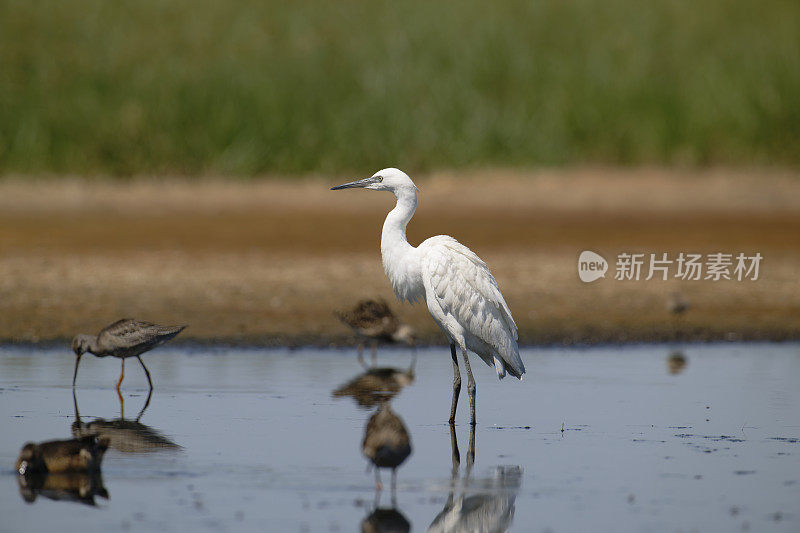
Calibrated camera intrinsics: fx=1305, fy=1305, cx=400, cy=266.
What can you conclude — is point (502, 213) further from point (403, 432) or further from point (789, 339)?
point (403, 432)

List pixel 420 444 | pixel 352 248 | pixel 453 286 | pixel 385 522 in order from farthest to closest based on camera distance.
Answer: pixel 352 248, pixel 453 286, pixel 420 444, pixel 385 522

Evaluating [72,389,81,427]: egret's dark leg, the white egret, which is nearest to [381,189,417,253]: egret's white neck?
the white egret

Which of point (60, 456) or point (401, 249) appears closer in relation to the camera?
point (60, 456)

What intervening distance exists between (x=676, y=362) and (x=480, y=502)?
5670 mm

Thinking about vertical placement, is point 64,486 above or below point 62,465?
below

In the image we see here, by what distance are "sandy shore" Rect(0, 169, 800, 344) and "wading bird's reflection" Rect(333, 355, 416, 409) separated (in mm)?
1879

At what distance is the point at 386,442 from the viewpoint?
23.5 ft

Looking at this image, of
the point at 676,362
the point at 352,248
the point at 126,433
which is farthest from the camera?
the point at 352,248

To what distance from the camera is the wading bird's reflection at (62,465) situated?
7.37 metres

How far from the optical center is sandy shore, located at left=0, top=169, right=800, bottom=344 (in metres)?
14.6

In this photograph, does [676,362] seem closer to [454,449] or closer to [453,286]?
[453,286]

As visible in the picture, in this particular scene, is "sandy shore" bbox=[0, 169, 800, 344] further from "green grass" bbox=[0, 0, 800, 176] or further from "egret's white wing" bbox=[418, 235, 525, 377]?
"egret's white wing" bbox=[418, 235, 525, 377]

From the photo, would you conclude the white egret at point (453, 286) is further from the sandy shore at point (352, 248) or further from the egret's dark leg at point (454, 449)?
the sandy shore at point (352, 248)

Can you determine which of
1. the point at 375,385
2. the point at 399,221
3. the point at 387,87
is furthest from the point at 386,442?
the point at 387,87
